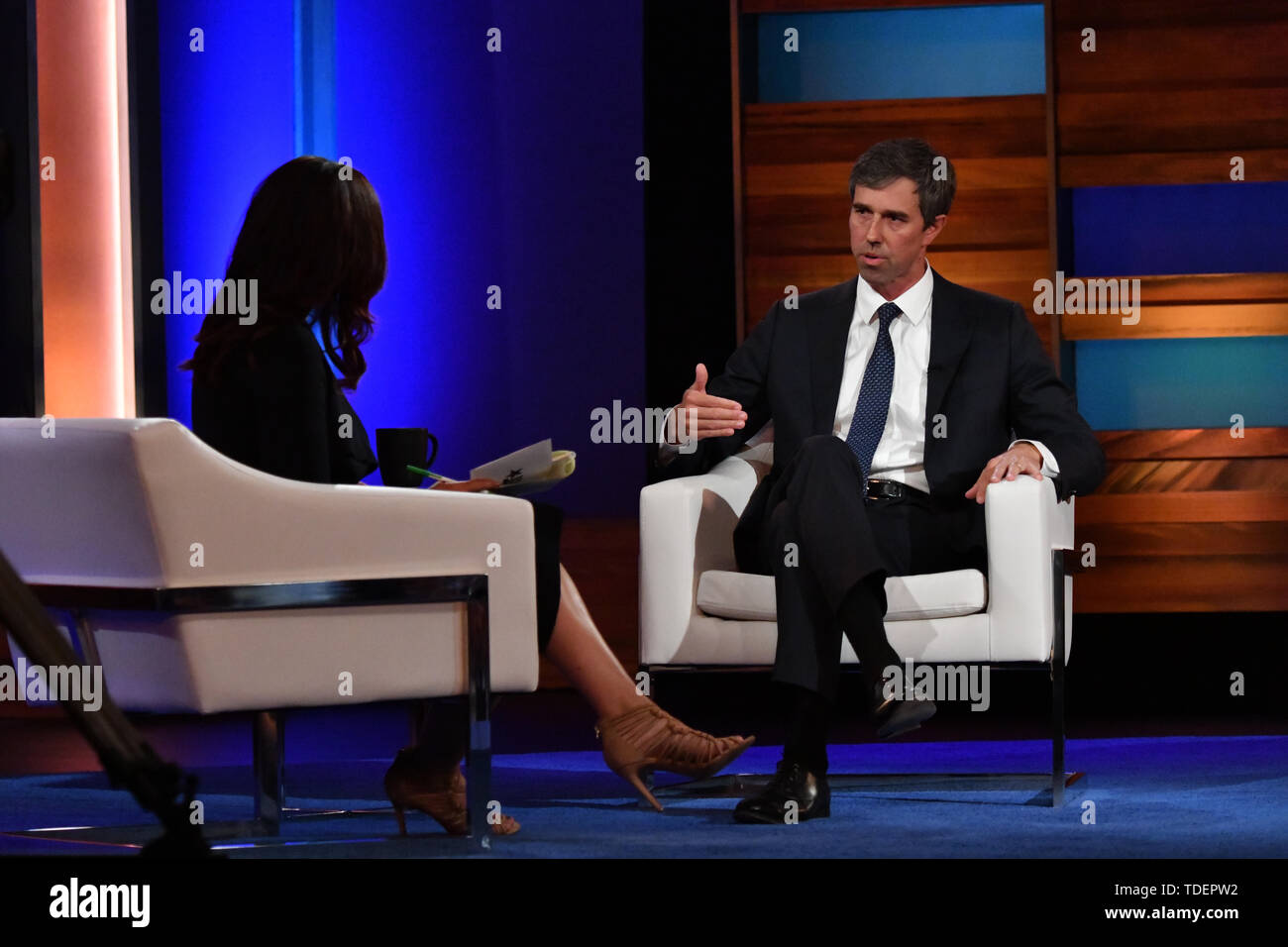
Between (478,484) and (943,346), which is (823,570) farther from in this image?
(943,346)

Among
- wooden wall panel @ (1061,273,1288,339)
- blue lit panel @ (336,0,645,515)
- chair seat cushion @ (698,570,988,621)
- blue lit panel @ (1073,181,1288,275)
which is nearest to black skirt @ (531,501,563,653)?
chair seat cushion @ (698,570,988,621)

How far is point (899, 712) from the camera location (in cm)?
275

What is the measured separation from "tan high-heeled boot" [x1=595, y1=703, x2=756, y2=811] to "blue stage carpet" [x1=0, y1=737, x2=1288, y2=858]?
92mm

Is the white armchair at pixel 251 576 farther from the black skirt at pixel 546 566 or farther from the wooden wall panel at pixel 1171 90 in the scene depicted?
the wooden wall panel at pixel 1171 90

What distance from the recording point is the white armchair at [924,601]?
301cm

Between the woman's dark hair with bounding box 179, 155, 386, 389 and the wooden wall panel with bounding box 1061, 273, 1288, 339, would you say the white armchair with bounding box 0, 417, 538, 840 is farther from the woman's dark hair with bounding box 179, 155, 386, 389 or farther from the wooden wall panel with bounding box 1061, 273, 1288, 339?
the wooden wall panel with bounding box 1061, 273, 1288, 339

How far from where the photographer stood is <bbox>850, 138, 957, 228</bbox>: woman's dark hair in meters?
3.32

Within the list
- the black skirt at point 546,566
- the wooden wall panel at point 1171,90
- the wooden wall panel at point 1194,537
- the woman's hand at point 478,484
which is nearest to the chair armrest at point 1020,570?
the black skirt at point 546,566

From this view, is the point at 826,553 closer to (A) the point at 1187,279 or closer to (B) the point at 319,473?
(B) the point at 319,473

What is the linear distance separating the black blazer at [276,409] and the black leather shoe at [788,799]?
35.2 inches

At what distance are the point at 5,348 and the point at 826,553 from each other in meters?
3.32

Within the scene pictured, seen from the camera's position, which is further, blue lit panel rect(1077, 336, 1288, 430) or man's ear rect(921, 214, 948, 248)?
blue lit panel rect(1077, 336, 1288, 430)

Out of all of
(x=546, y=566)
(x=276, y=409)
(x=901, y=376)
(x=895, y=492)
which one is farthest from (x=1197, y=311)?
(x=276, y=409)
